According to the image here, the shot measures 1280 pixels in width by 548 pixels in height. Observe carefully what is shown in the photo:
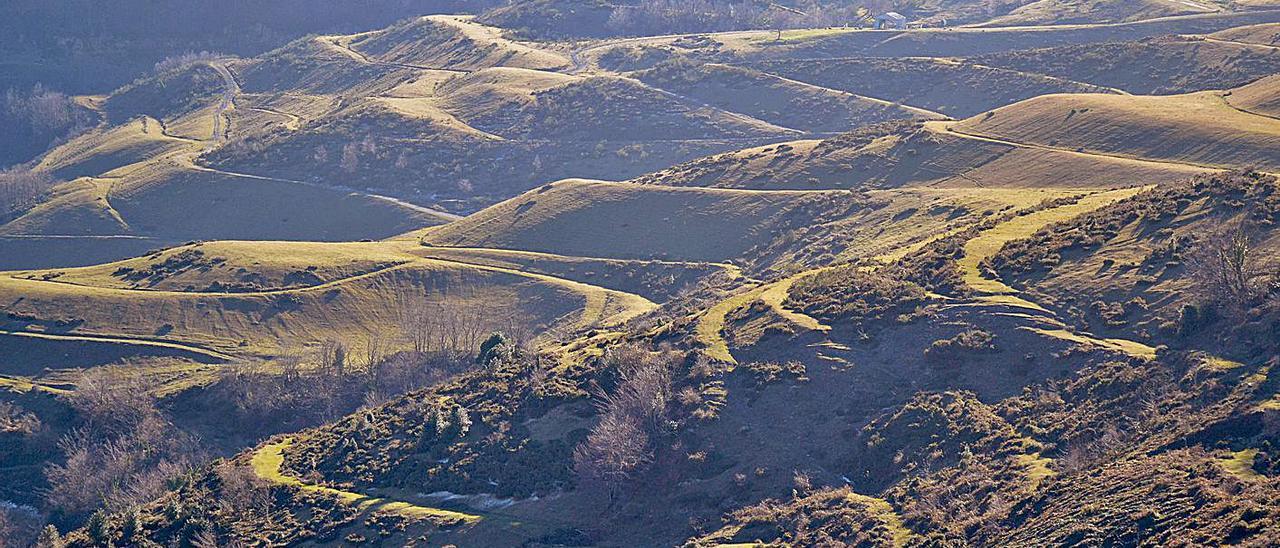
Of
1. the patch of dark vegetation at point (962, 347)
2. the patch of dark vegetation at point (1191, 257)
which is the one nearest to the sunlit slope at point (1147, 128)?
the patch of dark vegetation at point (1191, 257)

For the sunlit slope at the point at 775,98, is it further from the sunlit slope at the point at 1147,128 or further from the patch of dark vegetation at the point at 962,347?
the patch of dark vegetation at the point at 962,347

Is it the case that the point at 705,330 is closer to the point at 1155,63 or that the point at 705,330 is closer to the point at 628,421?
the point at 628,421

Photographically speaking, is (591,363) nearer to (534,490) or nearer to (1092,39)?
(534,490)

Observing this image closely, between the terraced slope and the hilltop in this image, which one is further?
the terraced slope

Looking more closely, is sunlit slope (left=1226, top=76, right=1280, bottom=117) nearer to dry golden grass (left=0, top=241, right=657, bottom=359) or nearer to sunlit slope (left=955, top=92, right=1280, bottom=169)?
sunlit slope (left=955, top=92, right=1280, bottom=169)

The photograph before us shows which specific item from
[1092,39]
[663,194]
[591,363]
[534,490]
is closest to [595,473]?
[534,490]

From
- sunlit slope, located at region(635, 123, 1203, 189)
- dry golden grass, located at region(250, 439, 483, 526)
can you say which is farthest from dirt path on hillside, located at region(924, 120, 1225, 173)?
dry golden grass, located at region(250, 439, 483, 526)
